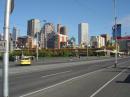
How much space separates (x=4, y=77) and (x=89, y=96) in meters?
6.56

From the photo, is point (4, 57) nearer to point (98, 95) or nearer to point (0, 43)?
point (0, 43)

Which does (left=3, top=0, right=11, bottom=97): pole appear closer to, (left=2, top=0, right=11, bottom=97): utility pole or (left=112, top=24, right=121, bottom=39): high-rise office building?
(left=2, top=0, right=11, bottom=97): utility pole

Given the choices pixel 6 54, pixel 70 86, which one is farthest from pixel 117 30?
pixel 6 54

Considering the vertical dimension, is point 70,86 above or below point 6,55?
below

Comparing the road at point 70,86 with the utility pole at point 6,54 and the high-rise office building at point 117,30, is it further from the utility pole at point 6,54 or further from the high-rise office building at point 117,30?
the high-rise office building at point 117,30

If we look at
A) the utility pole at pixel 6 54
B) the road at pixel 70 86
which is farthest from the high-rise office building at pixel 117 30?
the utility pole at pixel 6 54

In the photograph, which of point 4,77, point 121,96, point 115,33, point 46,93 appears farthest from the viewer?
point 115,33

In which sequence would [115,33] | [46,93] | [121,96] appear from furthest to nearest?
1. [115,33]
2. [46,93]
3. [121,96]

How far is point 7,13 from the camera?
33.7 feet

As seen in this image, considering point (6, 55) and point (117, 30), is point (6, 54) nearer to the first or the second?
point (6, 55)

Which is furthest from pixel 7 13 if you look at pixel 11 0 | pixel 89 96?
pixel 89 96

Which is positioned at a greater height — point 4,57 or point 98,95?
point 4,57

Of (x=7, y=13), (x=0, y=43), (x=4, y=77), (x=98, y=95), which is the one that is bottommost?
(x=98, y=95)

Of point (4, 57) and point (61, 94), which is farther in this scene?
point (61, 94)
